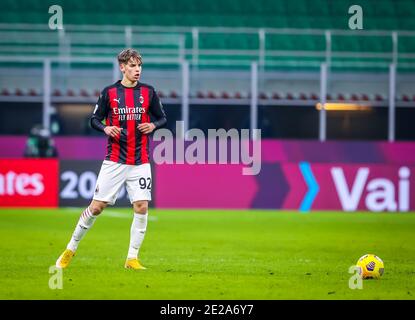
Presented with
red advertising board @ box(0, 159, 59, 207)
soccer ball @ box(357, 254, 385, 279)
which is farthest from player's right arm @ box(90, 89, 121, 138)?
red advertising board @ box(0, 159, 59, 207)

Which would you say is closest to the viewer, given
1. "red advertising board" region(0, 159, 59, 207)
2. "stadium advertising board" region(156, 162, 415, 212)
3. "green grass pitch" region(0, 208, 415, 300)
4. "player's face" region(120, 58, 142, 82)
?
"green grass pitch" region(0, 208, 415, 300)

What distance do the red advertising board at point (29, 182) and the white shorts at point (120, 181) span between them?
421 inches

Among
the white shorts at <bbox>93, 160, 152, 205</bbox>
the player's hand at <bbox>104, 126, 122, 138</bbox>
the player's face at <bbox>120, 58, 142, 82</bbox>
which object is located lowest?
the white shorts at <bbox>93, 160, 152, 205</bbox>

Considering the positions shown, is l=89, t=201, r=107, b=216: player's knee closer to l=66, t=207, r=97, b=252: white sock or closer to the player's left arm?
l=66, t=207, r=97, b=252: white sock

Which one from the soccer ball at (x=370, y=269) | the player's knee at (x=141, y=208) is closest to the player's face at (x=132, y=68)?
the player's knee at (x=141, y=208)

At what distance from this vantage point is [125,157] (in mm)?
10305

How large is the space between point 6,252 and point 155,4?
16.4 metres

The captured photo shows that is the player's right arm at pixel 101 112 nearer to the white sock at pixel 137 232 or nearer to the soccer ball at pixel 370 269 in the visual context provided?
the white sock at pixel 137 232

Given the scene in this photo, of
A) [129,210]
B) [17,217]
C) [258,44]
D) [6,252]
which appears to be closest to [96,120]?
[6,252]

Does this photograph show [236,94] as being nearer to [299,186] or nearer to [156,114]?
[299,186]

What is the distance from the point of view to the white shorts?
10250mm

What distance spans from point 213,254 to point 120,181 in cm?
246

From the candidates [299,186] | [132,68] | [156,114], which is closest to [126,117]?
[156,114]
